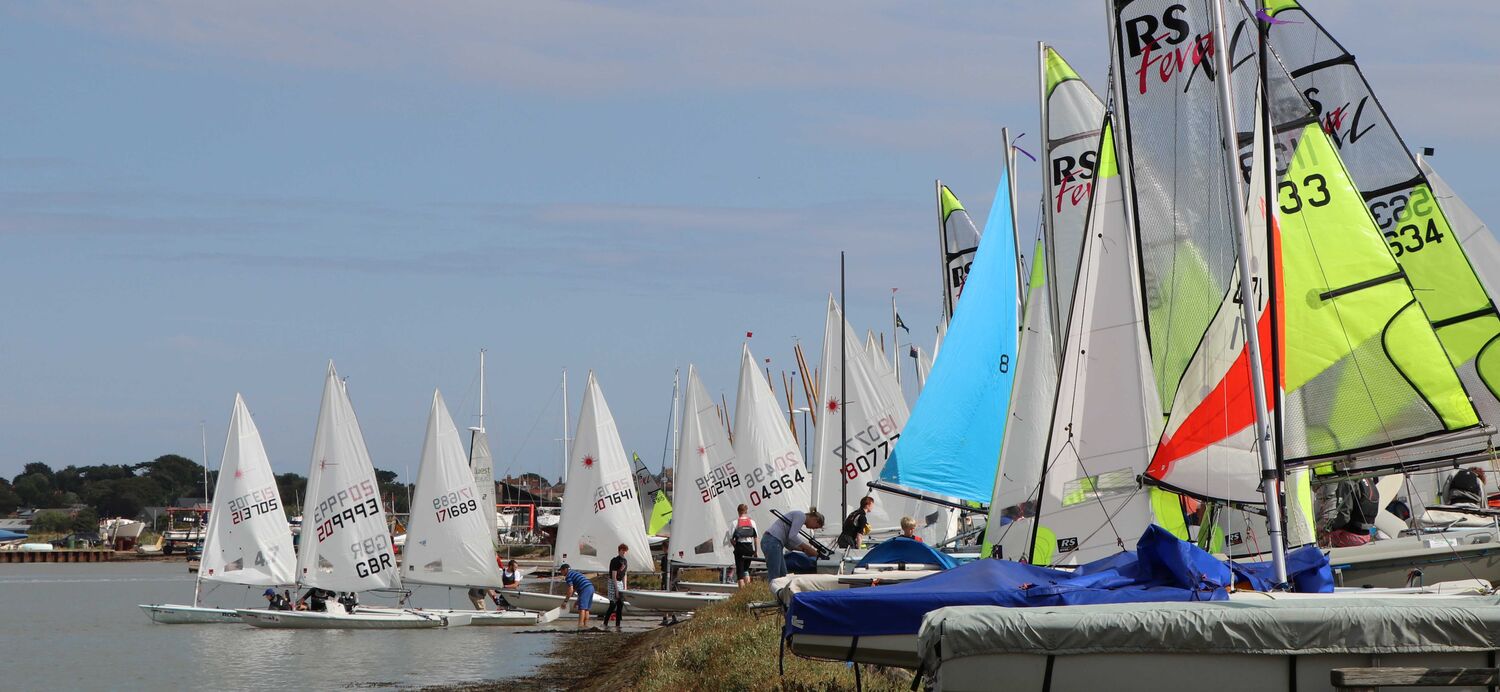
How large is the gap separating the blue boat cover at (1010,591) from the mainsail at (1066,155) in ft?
32.3

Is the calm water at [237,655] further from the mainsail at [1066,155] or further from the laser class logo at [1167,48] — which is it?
the laser class logo at [1167,48]

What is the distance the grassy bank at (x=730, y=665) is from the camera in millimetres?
13786

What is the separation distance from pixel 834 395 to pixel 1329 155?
23574 mm

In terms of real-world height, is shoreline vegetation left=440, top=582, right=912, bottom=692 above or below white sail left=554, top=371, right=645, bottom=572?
below

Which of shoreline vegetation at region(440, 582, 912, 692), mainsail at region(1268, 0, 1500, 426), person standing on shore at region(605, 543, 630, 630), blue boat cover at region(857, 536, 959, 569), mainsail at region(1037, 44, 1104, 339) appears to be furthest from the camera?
person standing on shore at region(605, 543, 630, 630)

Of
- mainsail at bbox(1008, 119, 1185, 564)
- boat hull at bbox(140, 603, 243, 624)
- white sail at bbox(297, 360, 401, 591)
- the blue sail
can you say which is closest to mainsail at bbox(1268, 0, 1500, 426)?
mainsail at bbox(1008, 119, 1185, 564)

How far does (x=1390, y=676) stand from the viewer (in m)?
9.12

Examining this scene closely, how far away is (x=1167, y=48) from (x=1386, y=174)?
4.57m

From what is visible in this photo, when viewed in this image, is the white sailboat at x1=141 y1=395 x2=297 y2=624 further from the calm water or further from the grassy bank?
the grassy bank

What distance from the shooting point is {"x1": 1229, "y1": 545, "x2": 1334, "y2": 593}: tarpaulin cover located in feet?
40.6

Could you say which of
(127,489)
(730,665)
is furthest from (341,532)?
(127,489)

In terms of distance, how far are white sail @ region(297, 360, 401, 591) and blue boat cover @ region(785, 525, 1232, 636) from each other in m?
27.6

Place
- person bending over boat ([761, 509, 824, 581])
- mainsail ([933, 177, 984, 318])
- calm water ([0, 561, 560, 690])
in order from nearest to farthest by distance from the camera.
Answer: person bending over boat ([761, 509, 824, 581])
calm water ([0, 561, 560, 690])
mainsail ([933, 177, 984, 318])

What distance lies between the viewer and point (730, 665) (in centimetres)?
1594
